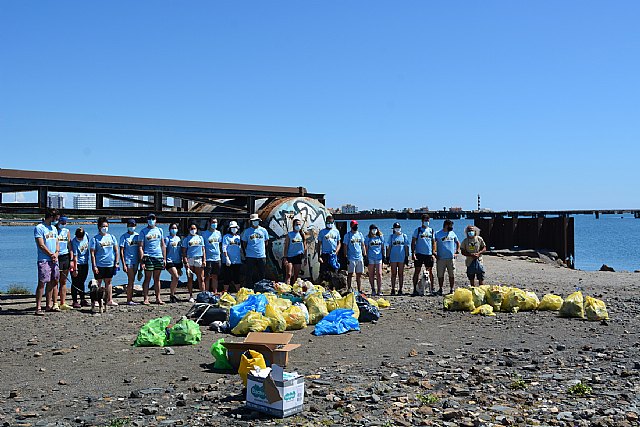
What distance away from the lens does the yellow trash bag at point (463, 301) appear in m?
12.8

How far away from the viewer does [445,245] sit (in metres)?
15.6

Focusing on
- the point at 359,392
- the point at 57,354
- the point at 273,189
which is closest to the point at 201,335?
the point at 57,354

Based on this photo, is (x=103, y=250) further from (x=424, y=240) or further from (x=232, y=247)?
(x=424, y=240)

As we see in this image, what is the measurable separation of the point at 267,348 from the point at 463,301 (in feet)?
20.1

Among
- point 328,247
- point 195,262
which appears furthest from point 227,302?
point 328,247

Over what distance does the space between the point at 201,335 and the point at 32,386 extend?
10.4ft

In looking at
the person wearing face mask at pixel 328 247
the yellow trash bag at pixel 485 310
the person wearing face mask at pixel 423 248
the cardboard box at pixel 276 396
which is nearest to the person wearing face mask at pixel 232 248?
the person wearing face mask at pixel 328 247

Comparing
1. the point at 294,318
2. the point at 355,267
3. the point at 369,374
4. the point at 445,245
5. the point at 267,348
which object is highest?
the point at 445,245

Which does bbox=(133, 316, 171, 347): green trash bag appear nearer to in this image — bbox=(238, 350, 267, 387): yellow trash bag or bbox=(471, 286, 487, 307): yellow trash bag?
bbox=(238, 350, 267, 387): yellow trash bag

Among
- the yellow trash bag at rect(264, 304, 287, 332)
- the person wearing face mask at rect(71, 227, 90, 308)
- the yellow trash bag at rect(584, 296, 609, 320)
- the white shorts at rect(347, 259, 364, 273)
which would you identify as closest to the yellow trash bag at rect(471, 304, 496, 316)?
the yellow trash bag at rect(584, 296, 609, 320)

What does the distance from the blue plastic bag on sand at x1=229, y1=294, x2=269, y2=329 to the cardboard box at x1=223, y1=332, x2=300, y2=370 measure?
2.62 metres

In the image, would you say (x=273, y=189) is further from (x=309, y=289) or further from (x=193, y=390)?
(x=193, y=390)

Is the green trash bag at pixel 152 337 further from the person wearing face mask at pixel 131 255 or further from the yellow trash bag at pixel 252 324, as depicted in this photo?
the person wearing face mask at pixel 131 255

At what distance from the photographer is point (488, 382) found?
7523 millimetres
